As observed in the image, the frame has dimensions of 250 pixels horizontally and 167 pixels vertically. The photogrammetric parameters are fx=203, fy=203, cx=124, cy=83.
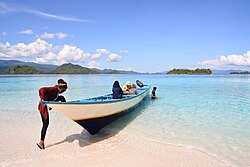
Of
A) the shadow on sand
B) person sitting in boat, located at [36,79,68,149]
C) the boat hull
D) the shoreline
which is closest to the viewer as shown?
the shoreline

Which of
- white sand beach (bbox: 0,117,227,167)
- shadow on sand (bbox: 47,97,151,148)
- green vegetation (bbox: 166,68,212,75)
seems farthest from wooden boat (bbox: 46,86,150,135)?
green vegetation (bbox: 166,68,212,75)

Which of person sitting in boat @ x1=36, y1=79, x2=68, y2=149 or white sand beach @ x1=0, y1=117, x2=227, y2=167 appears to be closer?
white sand beach @ x1=0, y1=117, x2=227, y2=167

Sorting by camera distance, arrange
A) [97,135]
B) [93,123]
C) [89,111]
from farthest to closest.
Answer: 1. [97,135]
2. [93,123]
3. [89,111]

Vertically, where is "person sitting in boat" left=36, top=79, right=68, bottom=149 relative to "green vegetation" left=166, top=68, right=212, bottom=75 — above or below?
below

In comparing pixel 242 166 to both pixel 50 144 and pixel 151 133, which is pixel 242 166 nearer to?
pixel 151 133

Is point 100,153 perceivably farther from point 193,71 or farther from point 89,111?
point 193,71

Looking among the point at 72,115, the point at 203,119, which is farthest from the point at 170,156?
the point at 203,119

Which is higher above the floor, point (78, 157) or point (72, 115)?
point (72, 115)

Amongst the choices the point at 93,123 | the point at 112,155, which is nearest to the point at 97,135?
the point at 93,123

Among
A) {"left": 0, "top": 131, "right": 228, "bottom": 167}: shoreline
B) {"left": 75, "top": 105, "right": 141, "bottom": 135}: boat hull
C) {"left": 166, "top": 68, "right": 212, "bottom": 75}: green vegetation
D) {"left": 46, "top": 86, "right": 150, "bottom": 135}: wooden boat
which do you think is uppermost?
{"left": 166, "top": 68, "right": 212, "bottom": 75}: green vegetation

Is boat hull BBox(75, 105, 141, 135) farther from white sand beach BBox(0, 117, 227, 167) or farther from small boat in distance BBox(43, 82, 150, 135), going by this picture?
white sand beach BBox(0, 117, 227, 167)

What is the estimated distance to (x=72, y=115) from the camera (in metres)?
5.47

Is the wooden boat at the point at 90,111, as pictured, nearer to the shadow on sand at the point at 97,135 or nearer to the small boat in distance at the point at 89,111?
the small boat in distance at the point at 89,111

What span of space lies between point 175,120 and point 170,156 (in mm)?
3910
